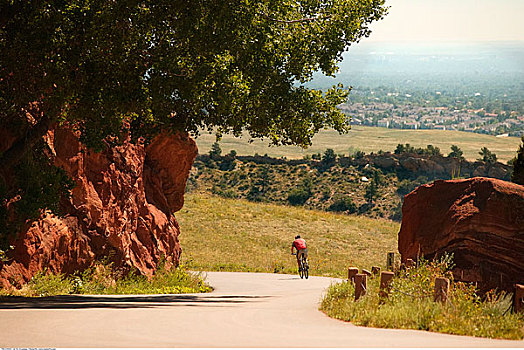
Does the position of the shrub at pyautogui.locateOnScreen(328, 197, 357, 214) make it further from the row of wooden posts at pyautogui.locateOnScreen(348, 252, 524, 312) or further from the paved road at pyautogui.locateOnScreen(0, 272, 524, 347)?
the paved road at pyautogui.locateOnScreen(0, 272, 524, 347)

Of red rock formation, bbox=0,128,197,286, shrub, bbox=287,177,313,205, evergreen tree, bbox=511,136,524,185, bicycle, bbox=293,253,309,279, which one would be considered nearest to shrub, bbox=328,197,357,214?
shrub, bbox=287,177,313,205

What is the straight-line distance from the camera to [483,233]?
13555 millimetres

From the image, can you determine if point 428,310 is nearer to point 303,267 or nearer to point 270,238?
point 303,267

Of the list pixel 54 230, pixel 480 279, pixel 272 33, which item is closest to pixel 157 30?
pixel 272 33

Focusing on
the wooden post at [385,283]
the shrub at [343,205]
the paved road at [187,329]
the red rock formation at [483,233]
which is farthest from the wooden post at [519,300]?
the shrub at [343,205]

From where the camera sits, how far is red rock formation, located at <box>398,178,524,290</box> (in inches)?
526

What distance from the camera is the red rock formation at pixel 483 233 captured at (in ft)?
43.9

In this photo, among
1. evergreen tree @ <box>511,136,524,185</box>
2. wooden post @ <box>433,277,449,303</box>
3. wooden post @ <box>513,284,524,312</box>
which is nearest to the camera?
wooden post @ <box>513,284,524,312</box>

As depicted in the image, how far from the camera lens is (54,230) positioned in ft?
56.4

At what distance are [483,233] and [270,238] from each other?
29916mm

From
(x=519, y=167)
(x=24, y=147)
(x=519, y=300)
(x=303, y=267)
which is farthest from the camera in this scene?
(x=303, y=267)

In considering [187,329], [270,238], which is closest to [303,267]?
[270,238]

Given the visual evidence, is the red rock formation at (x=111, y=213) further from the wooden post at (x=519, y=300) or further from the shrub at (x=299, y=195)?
the shrub at (x=299, y=195)

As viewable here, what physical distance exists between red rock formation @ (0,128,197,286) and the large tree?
79.1 inches
